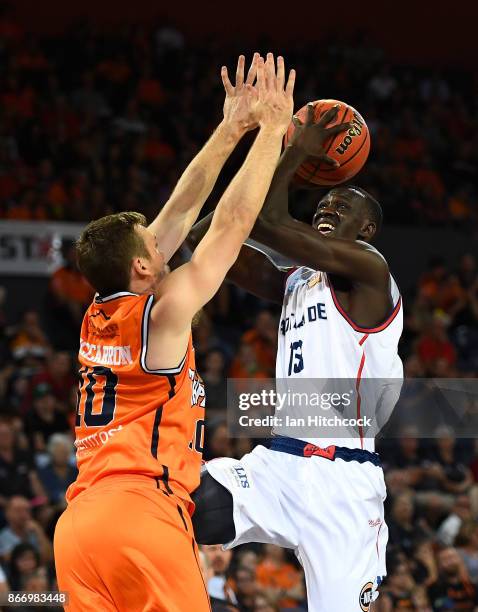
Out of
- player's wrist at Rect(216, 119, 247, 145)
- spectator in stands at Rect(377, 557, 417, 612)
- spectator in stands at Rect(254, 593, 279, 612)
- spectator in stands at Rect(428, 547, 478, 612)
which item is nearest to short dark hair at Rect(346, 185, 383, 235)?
player's wrist at Rect(216, 119, 247, 145)

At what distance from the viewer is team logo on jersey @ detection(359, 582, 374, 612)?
4340 mm

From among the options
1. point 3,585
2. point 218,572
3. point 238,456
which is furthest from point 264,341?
point 3,585

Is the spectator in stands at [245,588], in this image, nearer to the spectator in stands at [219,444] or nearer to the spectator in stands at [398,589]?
the spectator in stands at [398,589]

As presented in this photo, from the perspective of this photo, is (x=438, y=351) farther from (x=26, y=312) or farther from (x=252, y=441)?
(x=26, y=312)

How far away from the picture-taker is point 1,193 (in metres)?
11.6

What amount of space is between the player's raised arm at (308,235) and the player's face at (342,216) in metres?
0.18

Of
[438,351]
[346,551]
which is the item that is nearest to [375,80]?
[438,351]

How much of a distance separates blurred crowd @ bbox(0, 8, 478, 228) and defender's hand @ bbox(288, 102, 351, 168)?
7118 mm

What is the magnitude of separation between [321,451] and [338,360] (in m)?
0.41

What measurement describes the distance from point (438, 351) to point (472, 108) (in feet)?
23.2

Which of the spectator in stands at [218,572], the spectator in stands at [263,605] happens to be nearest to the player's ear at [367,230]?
the spectator in stands at [218,572]

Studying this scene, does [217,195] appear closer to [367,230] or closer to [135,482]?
[367,230]

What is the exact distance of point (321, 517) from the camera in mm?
4355

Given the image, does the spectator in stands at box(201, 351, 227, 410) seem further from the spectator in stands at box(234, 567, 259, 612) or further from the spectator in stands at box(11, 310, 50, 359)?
the spectator in stands at box(234, 567, 259, 612)
